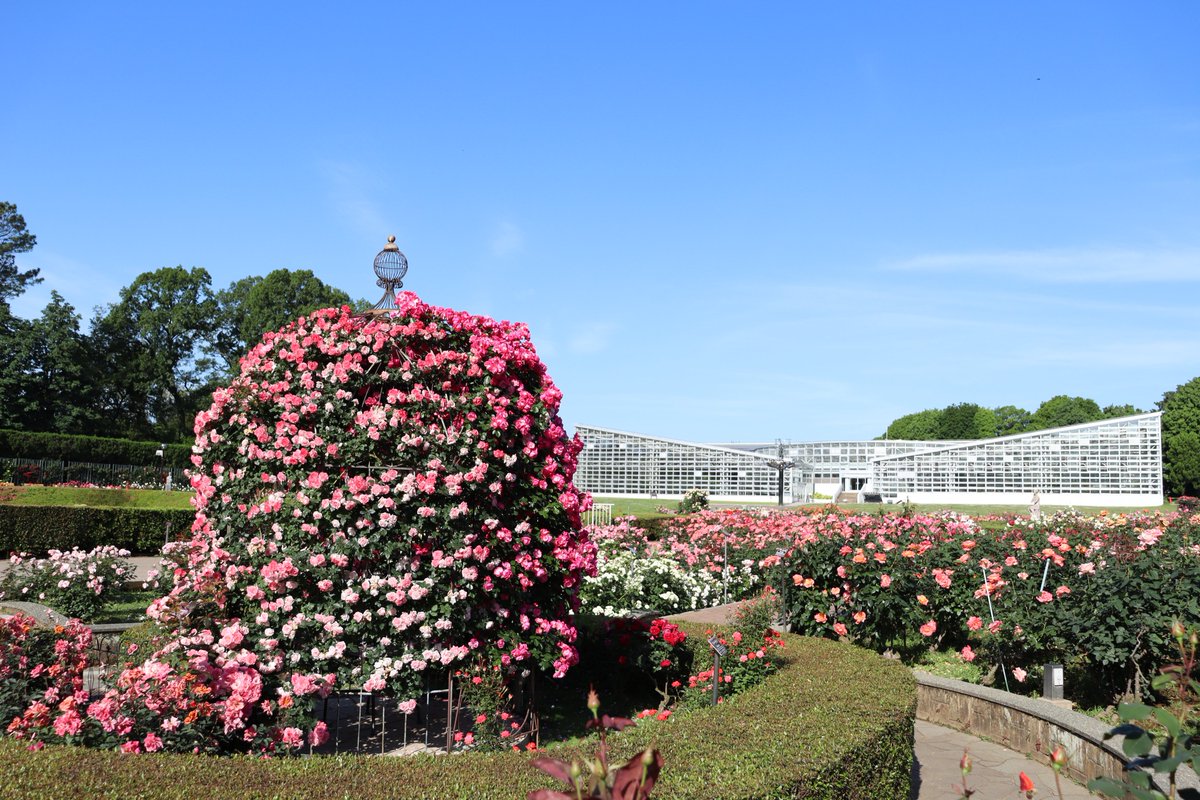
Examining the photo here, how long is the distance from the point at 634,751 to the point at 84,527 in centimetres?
1441

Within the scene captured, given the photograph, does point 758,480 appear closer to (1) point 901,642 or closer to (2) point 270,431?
(1) point 901,642

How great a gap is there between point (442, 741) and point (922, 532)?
5.02 m

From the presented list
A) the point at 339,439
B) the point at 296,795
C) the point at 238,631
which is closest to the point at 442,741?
the point at 238,631

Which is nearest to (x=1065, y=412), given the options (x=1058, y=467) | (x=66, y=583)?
(x=1058, y=467)

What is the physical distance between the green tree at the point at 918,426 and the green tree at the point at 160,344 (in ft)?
246

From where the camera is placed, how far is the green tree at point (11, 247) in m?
36.2

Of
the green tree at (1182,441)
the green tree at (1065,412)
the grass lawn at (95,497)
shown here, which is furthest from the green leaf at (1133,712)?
the green tree at (1065,412)

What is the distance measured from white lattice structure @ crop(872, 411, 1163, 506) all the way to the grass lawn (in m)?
45.0

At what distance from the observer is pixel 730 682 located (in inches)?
215

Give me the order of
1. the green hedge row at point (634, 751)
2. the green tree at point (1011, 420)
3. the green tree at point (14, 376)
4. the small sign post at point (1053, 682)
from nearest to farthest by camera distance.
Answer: the green hedge row at point (634, 751), the small sign post at point (1053, 682), the green tree at point (14, 376), the green tree at point (1011, 420)

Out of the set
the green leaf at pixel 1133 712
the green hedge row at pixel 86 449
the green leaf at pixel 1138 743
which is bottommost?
the green leaf at pixel 1138 743

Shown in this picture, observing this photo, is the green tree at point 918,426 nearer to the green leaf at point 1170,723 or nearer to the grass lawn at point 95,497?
the grass lawn at point 95,497

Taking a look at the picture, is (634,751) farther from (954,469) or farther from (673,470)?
(954,469)

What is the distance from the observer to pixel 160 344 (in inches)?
1517
